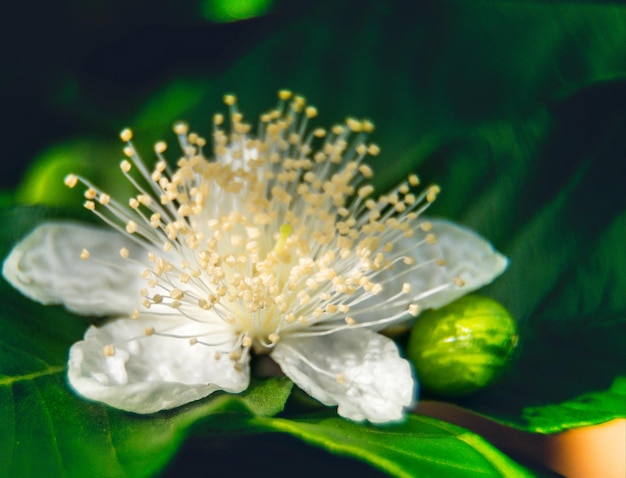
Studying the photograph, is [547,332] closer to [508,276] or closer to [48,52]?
[508,276]

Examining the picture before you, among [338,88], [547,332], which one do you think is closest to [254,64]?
[338,88]

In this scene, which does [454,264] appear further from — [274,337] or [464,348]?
[274,337]

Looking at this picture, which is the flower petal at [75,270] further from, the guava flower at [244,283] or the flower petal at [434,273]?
the flower petal at [434,273]

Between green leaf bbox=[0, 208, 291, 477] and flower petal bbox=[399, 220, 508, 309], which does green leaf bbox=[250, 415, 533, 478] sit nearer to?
green leaf bbox=[0, 208, 291, 477]

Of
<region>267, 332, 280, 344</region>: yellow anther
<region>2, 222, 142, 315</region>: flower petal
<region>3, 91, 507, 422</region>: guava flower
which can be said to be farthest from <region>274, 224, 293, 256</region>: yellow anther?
<region>2, 222, 142, 315</region>: flower petal

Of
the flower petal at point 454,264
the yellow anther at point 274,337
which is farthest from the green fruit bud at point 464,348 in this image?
the yellow anther at point 274,337

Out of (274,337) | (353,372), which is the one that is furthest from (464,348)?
(274,337)
